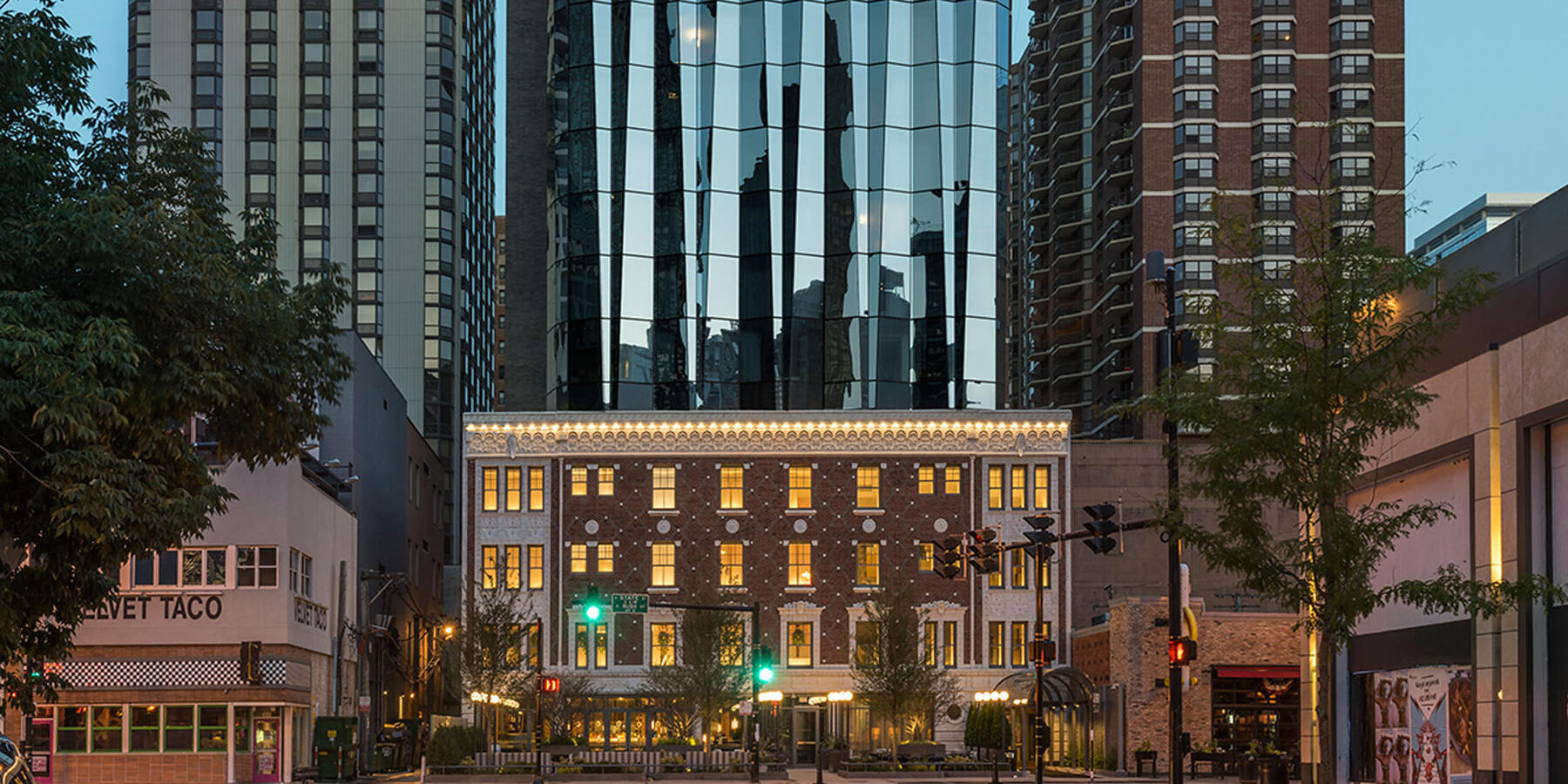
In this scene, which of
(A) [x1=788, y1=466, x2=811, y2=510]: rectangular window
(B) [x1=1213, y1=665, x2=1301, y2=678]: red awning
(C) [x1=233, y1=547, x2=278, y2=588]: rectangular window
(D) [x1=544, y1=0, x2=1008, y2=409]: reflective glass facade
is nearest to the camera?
(C) [x1=233, y1=547, x2=278, y2=588]: rectangular window

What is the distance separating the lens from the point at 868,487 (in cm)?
8119

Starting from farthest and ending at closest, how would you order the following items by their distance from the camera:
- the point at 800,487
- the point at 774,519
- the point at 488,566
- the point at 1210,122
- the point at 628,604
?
the point at 1210,122 < the point at 800,487 < the point at 774,519 < the point at 488,566 < the point at 628,604

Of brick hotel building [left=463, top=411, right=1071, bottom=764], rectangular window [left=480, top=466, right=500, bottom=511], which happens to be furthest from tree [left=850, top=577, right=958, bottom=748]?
rectangular window [left=480, top=466, right=500, bottom=511]

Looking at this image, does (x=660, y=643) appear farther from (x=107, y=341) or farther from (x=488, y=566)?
(x=107, y=341)

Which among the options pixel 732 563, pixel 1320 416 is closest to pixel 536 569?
pixel 732 563

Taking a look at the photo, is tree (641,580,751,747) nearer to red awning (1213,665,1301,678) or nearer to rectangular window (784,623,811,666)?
rectangular window (784,623,811,666)

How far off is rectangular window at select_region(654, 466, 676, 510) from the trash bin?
22.6m

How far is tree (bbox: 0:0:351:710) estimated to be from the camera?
76.6 feet

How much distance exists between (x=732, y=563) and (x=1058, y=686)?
16.3m

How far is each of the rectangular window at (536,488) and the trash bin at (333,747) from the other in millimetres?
20850

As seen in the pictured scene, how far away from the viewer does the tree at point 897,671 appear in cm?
7269

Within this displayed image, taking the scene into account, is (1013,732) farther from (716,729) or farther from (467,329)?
(467,329)

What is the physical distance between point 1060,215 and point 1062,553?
6619 centimetres

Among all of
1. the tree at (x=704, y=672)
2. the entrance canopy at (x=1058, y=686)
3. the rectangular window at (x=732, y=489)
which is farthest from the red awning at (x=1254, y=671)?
the rectangular window at (x=732, y=489)
